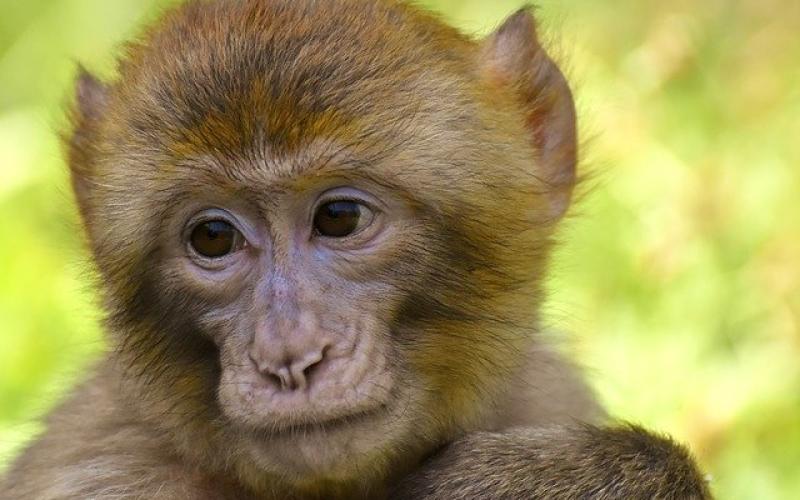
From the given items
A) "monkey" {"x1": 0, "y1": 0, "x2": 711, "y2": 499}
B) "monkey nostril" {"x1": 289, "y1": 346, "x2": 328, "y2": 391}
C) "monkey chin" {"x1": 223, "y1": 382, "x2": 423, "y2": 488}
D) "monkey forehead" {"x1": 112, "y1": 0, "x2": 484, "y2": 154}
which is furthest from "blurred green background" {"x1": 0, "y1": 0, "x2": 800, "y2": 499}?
"monkey nostril" {"x1": 289, "y1": 346, "x2": 328, "y2": 391}

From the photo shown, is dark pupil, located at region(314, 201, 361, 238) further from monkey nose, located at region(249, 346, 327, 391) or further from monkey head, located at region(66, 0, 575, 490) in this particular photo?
monkey nose, located at region(249, 346, 327, 391)

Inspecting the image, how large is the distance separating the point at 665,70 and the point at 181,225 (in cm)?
455

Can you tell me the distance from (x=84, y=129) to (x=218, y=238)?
836mm

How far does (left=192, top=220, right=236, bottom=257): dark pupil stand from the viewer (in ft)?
14.2

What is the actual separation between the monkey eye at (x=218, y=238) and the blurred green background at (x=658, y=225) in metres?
1.18

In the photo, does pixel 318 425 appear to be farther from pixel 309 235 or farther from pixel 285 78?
pixel 285 78

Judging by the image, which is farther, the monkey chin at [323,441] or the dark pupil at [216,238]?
the dark pupil at [216,238]

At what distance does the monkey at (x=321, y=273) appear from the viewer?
4.09 metres

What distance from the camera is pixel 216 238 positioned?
432 centimetres

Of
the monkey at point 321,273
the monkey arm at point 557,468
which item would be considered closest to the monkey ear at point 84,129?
the monkey at point 321,273

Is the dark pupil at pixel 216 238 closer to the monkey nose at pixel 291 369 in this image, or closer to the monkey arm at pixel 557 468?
the monkey nose at pixel 291 369

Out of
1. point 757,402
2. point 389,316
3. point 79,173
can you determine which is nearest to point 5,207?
point 79,173

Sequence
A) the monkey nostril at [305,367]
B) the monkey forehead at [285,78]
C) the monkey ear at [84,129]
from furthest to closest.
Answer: the monkey ear at [84,129], the monkey forehead at [285,78], the monkey nostril at [305,367]

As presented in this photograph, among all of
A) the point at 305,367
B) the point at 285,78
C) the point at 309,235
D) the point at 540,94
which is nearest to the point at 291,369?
the point at 305,367
